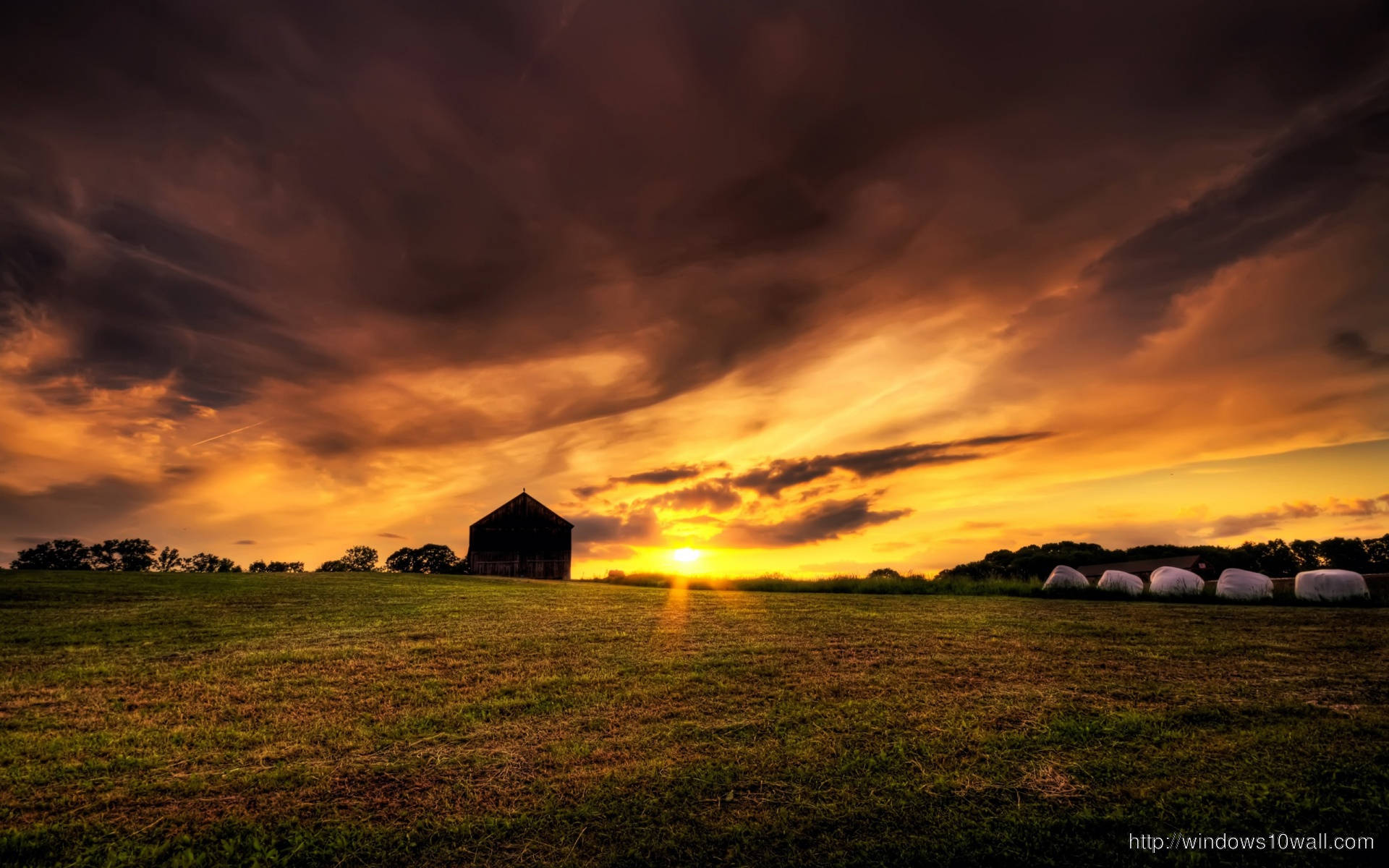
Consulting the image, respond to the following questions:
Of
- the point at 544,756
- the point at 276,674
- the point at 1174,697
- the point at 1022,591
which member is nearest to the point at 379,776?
the point at 544,756

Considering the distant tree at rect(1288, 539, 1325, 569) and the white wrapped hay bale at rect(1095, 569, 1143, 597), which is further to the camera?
the distant tree at rect(1288, 539, 1325, 569)

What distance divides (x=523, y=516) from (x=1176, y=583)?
43307 mm

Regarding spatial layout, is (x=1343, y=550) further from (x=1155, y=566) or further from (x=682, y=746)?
(x=682, y=746)

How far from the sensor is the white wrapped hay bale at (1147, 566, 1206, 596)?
2189 cm

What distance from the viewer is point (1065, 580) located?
75.7 ft

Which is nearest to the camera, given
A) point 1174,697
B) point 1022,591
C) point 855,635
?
point 1174,697

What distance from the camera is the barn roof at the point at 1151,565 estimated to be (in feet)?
165

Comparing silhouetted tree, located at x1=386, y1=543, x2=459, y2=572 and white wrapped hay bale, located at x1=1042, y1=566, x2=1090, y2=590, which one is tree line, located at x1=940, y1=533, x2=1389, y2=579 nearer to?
white wrapped hay bale, located at x1=1042, y1=566, x2=1090, y2=590

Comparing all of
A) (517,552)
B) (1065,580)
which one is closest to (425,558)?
(517,552)

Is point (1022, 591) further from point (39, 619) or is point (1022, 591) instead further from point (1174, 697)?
point (39, 619)

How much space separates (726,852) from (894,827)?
1.20m

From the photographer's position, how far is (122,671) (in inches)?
356

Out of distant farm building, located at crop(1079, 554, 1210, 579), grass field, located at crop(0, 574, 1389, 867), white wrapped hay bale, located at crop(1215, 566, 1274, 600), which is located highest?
distant farm building, located at crop(1079, 554, 1210, 579)

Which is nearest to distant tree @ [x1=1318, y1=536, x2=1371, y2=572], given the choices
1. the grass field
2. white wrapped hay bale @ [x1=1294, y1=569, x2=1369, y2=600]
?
white wrapped hay bale @ [x1=1294, y1=569, x2=1369, y2=600]
